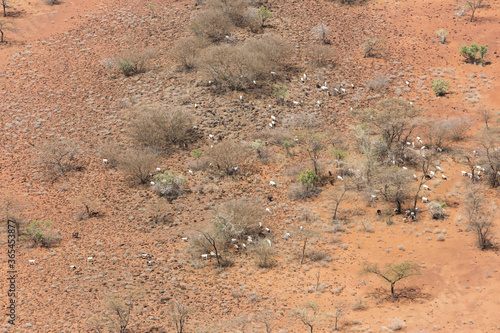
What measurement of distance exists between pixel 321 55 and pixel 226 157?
40.3 ft

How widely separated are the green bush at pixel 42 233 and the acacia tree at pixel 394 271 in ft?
47.4

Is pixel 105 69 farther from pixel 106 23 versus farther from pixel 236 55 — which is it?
pixel 236 55

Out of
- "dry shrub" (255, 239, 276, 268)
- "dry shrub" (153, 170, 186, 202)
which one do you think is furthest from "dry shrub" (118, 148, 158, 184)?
"dry shrub" (255, 239, 276, 268)

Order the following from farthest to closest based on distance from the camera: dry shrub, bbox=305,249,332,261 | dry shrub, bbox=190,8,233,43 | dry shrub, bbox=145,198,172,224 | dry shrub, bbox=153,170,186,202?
1. dry shrub, bbox=190,8,233,43
2. dry shrub, bbox=153,170,186,202
3. dry shrub, bbox=145,198,172,224
4. dry shrub, bbox=305,249,332,261

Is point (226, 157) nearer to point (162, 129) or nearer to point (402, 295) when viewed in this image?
point (162, 129)

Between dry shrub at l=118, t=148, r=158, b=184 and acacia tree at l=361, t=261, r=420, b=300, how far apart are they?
486 inches

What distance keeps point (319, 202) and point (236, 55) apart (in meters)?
11.9

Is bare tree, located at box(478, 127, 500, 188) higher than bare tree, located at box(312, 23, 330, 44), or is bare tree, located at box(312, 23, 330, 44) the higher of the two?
bare tree, located at box(312, 23, 330, 44)

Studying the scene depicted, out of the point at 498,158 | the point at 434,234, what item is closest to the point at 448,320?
the point at 434,234

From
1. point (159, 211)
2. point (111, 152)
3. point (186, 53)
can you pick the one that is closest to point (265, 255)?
point (159, 211)

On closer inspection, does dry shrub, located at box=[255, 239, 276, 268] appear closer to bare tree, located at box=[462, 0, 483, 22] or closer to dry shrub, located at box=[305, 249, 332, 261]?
dry shrub, located at box=[305, 249, 332, 261]

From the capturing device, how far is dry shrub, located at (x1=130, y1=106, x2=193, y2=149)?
33.8m

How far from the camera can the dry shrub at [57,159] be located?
3248 cm

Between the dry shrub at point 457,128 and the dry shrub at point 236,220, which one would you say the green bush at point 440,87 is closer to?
the dry shrub at point 457,128
